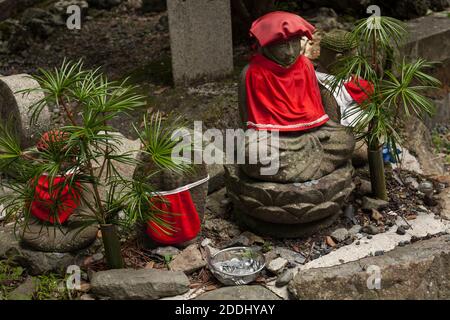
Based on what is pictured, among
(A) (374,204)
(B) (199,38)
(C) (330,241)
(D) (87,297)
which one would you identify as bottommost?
(D) (87,297)

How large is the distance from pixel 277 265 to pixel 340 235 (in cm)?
56

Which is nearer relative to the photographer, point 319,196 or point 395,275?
point 395,275

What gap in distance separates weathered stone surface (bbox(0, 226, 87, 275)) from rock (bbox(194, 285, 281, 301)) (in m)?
Result: 0.92

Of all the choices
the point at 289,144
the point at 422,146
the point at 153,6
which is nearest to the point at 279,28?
the point at 289,144

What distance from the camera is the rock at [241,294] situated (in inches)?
159

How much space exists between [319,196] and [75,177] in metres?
1.55

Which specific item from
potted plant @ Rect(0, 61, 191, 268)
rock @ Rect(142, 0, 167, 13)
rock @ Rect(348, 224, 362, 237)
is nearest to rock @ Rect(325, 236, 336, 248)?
rock @ Rect(348, 224, 362, 237)

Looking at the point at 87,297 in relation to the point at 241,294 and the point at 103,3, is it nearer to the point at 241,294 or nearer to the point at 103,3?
the point at 241,294

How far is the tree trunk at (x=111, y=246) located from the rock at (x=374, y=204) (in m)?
1.78

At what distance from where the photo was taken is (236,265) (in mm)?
4414

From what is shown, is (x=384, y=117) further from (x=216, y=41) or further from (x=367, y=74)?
(x=216, y=41)

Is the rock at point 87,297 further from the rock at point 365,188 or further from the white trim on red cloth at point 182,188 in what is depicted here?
the rock at point 365,188
